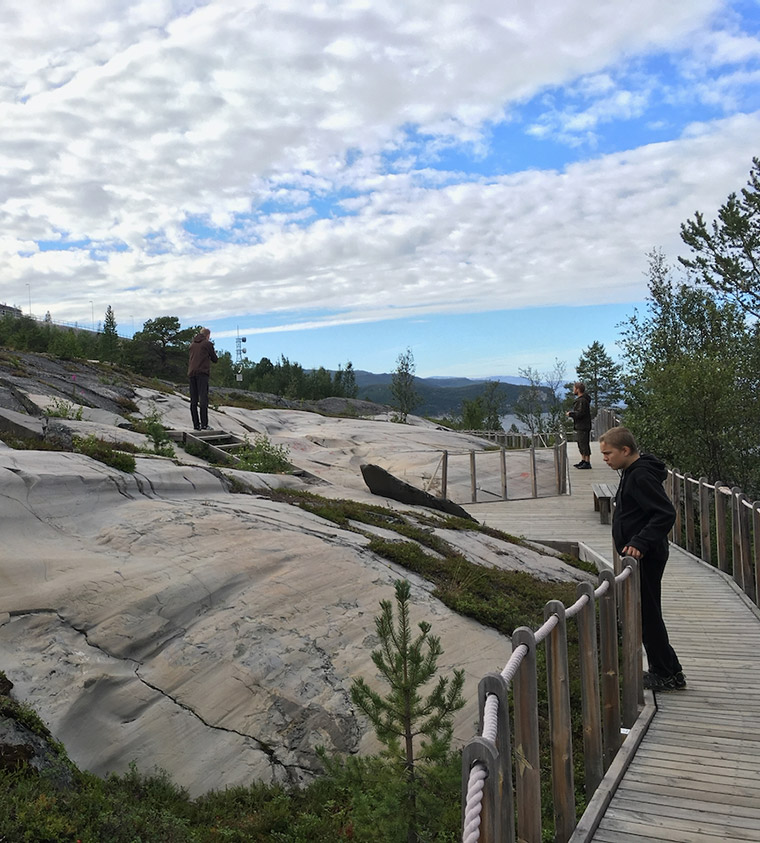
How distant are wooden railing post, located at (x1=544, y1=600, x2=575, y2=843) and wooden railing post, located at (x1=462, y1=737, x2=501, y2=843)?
134 cm

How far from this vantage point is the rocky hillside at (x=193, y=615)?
538 cm

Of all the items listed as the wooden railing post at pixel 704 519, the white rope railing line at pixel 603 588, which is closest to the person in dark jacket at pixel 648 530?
the white rope railing line at pixel 603 588

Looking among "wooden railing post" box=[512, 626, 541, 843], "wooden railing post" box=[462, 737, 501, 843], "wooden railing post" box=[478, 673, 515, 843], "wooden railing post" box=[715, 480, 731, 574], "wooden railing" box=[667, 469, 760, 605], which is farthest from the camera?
"wooden railing post" box=[715, 480, 731, 574]

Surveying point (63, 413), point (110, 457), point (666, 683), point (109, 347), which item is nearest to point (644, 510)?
point (666, 683)

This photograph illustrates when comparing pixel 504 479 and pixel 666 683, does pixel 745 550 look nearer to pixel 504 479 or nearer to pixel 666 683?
pixel 666 683

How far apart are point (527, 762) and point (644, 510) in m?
3.09

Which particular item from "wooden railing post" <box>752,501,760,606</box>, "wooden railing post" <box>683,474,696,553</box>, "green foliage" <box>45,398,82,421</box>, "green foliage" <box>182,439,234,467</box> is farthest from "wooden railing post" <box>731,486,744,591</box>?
"green foliage" <box>45,398,82,421</box>

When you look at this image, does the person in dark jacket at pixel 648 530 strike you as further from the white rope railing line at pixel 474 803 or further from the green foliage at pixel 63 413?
the green foliage at pixel 63 413

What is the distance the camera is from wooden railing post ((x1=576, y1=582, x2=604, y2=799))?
4.43 metres

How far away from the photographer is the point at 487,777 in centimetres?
254

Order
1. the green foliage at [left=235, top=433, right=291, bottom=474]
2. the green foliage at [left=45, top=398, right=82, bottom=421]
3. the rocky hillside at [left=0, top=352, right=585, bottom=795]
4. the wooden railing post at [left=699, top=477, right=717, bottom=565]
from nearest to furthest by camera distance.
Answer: the rocky hillside at [left=0, top=352, right=585, bottom=795], the wooden railing post at [left=699, top=477, right=717, bottom=565], the green foliage at [left=45, top=398, right=82, bottom=421], the green foliage at [left=235, top=433, right=291, bottom=474]

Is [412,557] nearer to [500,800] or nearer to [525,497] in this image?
[500,800]

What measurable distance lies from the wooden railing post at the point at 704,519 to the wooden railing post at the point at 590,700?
7294mm

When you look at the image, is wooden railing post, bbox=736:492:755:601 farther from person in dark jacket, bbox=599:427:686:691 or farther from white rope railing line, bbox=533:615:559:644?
white rope railing line, bbox=533:615:559:644
